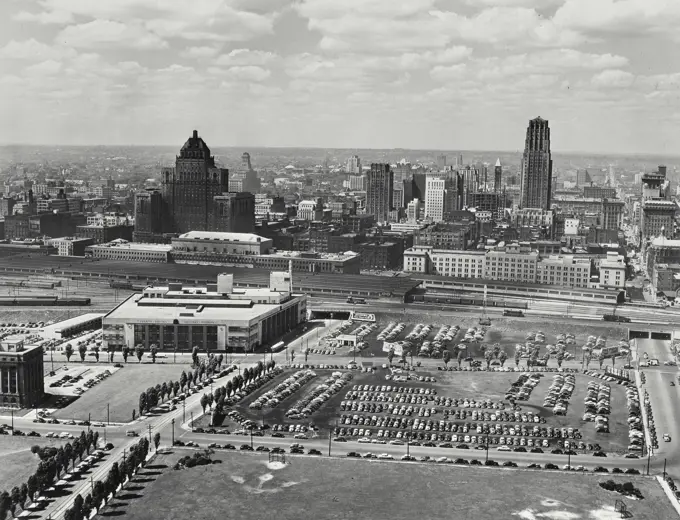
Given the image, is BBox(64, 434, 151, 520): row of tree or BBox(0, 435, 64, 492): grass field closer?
BBox(64, 434, 151, 520): row of tree

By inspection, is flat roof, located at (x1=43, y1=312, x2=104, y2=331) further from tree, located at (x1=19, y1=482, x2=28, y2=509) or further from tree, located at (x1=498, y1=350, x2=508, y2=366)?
tree, located at (x1=19, y1=482, x2=28, y2=509)

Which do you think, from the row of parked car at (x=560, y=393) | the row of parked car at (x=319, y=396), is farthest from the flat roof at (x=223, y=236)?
the row of parked car at (x=560, y=393)

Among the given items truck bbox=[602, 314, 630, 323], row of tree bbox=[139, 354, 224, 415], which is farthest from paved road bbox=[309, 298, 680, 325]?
→ row of tree bbox=[139, 354, 224, 415]

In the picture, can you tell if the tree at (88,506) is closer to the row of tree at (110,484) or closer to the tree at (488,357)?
the row of tree at (110,484)

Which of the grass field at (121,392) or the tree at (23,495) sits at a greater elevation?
the tree at (23,495)

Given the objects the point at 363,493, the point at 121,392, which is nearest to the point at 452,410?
the point at 363,493

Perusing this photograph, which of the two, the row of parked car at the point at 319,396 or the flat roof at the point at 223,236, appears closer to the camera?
the row of parked car at the point at 319,396

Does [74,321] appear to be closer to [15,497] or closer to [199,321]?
[199,321]
